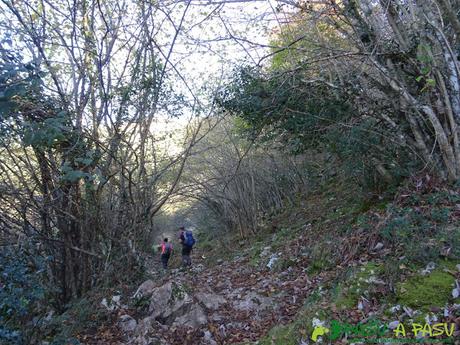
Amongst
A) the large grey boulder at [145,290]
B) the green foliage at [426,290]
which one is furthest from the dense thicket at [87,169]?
the green foliage at [426,290]

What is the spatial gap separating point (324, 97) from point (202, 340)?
5710 millimetres

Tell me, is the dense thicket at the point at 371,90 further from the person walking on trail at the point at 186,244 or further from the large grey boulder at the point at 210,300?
the person walking on trail at the point at 186,244

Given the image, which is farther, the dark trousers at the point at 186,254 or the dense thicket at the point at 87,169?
the dark trousers at the point at 186,254

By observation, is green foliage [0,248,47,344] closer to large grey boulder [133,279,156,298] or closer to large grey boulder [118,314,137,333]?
large grey boulder [118,314,137,333]

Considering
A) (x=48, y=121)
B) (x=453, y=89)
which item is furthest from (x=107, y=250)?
(x=453, y=89)

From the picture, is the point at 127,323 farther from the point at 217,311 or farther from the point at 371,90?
the point at 371,90

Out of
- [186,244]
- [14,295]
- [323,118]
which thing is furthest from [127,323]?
[186,244]

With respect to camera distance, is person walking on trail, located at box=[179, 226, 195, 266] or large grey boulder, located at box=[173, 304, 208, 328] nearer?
large grey boulder, located at box=[173, 304, 208, 328]

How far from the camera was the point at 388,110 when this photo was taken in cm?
738

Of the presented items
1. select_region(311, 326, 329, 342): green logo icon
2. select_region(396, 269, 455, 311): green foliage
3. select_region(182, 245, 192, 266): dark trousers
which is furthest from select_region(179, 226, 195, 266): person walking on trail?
select_region(396, 269, 455, 311): green foliage

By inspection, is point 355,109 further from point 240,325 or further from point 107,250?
point 107,250

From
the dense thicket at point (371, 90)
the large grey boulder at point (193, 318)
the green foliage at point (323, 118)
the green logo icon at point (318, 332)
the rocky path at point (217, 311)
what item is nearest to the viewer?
the green logo icon at point (318, 332)

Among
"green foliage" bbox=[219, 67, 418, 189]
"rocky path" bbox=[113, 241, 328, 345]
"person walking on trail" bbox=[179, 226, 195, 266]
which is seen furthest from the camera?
"person walking on trail" bbox=[179, 226, 195, 266]

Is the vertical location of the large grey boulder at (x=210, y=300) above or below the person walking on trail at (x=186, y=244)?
below
